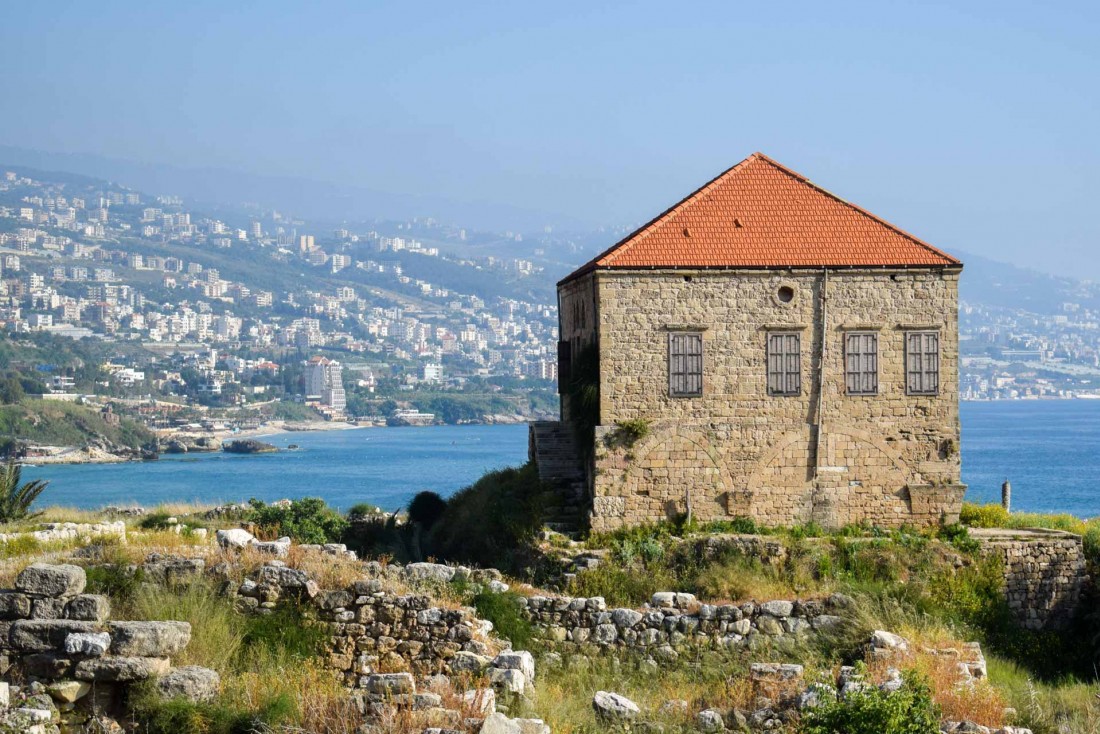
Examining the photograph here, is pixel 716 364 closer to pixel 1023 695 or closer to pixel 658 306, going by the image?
pixel 658 306

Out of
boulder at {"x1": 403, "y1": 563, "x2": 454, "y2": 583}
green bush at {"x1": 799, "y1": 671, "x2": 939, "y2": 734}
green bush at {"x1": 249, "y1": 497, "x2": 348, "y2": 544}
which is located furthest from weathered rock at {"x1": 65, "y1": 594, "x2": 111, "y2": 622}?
green bush at {"x1": 249, "y1": 497, "x2": 348, "y2": 544}

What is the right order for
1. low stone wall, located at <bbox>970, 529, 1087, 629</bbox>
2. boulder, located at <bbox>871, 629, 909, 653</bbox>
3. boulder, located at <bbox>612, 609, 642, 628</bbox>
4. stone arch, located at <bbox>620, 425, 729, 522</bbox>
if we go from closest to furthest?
boulder, located at <bbox>871, 629, 909, 653</bbox> → boulder, located at <bbox>612, 609, 642, 628</bbox> → low stone wall, located at <bbox>970, 529, 1087, 629</bbox> → stone arch, located at <bbox>620, 425, 729, 522</bbox>

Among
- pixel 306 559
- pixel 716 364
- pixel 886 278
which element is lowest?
pixel 306 559

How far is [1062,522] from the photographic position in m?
26.2

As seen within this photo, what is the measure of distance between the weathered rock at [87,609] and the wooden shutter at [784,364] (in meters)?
15.9

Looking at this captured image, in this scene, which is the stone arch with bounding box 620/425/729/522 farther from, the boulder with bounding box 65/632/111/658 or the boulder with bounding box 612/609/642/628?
the boulder with bounding box 65/632/111/658

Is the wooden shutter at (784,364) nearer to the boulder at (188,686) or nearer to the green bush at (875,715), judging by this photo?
the green bush at (875,715)

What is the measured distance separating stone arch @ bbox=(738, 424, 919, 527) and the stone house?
27mm

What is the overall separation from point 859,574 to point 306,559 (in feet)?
38.4

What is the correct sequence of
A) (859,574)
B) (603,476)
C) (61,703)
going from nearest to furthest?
(61,703)
(859,574)
(603,476)

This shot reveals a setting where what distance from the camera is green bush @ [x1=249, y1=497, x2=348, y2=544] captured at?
28453 mm

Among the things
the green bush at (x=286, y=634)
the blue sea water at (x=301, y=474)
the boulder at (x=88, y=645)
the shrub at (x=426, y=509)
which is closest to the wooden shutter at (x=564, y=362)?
the shrub at (x=426, y=509)

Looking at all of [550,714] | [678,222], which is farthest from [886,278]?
[550,714]

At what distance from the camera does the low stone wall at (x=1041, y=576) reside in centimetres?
2288
